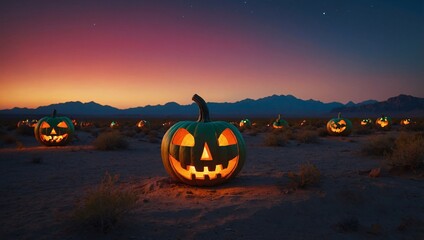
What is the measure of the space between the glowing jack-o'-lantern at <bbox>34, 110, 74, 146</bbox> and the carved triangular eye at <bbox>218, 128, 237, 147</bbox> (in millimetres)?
9525

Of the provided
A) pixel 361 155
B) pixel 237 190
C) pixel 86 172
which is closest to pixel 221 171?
pixel 237 190

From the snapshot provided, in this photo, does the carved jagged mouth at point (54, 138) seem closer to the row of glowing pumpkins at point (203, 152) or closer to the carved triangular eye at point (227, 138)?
the row of glowing pumpkins at point (203, 152)

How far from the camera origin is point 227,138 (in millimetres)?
6504

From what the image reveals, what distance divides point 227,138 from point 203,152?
0.68 meters

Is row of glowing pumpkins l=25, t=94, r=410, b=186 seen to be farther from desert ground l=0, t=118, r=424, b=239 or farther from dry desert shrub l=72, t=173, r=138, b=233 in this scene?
dry desert shrub l=72, t=173, r=138, b=233

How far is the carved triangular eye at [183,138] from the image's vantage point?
6355mm

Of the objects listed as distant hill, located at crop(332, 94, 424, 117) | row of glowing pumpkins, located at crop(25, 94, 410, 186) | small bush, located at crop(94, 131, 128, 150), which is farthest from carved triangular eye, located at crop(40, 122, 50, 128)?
distant hill, located at crop(332, 94, 424, 117)

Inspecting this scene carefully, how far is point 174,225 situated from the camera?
4.18 metres

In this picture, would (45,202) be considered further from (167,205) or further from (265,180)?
(265,180)

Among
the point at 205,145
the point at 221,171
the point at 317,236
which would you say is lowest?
the point at 317,236

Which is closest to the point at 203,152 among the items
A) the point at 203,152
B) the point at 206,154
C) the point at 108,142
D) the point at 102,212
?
the point at 203,152

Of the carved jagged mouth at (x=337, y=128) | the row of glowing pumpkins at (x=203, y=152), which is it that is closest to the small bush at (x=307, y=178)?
the row of glowing pumpkins at (x=203, y=152)

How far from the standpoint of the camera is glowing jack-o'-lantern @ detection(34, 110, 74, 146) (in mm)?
13148

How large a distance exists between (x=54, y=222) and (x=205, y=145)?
9.36 ft
